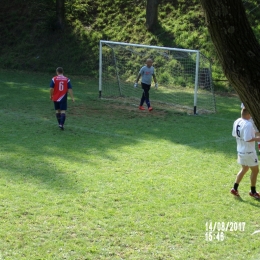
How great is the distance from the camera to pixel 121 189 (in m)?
9.05

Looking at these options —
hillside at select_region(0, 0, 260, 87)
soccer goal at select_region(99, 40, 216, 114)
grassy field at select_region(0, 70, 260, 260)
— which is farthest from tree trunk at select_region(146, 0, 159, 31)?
grassy field at select_region(0, 70, 260, 260)

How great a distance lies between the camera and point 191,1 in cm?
2880

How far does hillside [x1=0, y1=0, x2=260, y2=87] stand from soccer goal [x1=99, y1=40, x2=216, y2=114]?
84.6 inches

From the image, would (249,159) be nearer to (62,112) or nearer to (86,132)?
(86,132)

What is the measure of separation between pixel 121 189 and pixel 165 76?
14854mm

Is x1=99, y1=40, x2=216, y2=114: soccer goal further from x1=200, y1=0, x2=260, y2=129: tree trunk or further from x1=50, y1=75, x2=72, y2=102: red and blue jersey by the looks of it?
x1=200, y1=0, x2=260, y2=129: tree trunk

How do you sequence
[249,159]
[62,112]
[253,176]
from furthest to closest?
[62,112] < [253,176] < [249,159]

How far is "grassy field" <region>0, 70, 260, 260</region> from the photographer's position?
6723 mm

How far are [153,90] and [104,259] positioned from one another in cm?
1585

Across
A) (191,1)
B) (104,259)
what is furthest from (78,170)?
(191,1)
